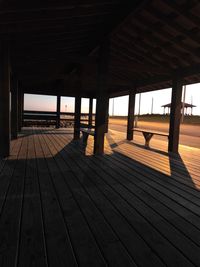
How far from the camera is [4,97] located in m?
5.33

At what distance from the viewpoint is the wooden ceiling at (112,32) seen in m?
3.91

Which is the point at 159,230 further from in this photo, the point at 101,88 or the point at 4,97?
the point at 4,97

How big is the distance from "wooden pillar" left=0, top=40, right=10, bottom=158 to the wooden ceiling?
1.17 ft

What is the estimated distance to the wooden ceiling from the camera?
154 inches

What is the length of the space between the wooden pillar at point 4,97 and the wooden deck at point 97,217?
104 cm

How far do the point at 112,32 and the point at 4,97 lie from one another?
3.35 m

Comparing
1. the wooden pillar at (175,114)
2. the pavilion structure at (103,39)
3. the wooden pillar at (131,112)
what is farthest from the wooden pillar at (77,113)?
the wooden pillar at (175,114)

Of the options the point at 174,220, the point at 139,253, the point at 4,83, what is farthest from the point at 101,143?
the point at 139,253

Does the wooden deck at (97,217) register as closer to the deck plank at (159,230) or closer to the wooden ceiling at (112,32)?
the deck plank at (159,230)

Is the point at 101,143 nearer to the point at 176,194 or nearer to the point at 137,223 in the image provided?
the point at 176,194

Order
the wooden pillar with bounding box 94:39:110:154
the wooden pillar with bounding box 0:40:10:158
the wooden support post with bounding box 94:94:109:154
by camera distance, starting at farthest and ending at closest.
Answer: the wooden support post with bounding box 94:94:109:154 < the wooden pillar with bounding box 94:39:110:154 < the wooden pillar with bounding box 0:40:10:158

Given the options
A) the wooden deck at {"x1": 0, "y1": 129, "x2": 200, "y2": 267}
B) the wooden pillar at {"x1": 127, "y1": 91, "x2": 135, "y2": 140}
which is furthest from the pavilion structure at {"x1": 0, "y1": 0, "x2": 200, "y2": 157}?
the wooden deck at {"x1": 0, "y1": 129, "x2": 200, "y2": 267}

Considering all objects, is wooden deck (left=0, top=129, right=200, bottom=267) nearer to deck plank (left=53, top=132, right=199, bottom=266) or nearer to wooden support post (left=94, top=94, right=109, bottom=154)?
deck plank (left=53, top=132, right=199, bottom=266)

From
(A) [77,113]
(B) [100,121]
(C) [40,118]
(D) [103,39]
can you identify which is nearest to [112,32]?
(D) [103,39]
